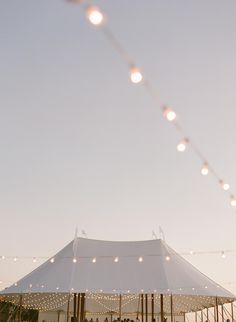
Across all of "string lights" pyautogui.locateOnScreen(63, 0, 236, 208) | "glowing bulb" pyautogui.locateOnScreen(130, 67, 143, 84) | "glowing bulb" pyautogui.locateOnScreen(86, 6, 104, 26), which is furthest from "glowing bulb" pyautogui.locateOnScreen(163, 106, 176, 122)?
"glowing bulb" pyautogui.locateOnScreen(86, 6, 104, 26)

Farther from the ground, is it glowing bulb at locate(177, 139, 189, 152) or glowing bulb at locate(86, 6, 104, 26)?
glowing bulb at locate(177, 139, 189, 152)

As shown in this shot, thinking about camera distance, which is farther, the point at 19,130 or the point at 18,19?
the point at 19,130

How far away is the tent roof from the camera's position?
432 inches

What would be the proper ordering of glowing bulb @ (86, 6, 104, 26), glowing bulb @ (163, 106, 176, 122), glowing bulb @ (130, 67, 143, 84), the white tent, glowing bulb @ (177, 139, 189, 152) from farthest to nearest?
the white tent
glowing bulb @ (177, 139, 189, 152)
glowing bulb @ (163, 106, 176, 122)
glowing bulb @ (130, 67, 143, 84)
glowing bulb @ (86, 6, 104, 26)

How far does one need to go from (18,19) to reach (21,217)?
10.2 m

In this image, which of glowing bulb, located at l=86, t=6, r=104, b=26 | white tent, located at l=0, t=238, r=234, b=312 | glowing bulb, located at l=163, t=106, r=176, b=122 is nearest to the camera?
glowing bulb, located at l=86, t=6, r=104, b=26

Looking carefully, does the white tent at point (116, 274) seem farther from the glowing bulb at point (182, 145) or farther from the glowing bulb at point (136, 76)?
the glowing bulb at point (136, 76)

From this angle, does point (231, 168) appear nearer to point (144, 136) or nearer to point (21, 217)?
point (144, 136)

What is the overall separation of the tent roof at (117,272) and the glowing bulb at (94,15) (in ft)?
29.7

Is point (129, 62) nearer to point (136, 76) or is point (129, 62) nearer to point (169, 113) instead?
point (136, 76)

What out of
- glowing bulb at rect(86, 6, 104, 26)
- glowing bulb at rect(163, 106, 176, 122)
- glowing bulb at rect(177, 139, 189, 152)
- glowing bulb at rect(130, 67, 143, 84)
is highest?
glowing bulb at rect(177, 139, 189, 152)

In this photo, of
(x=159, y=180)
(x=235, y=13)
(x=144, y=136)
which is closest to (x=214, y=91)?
(x=235, y=13)

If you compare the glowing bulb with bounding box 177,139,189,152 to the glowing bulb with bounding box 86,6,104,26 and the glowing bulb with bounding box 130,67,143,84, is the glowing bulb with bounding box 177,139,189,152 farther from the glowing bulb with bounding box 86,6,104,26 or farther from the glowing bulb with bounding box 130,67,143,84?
the glowing bulb with bounding box 86,6,104,26

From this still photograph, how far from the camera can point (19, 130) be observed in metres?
10.9
